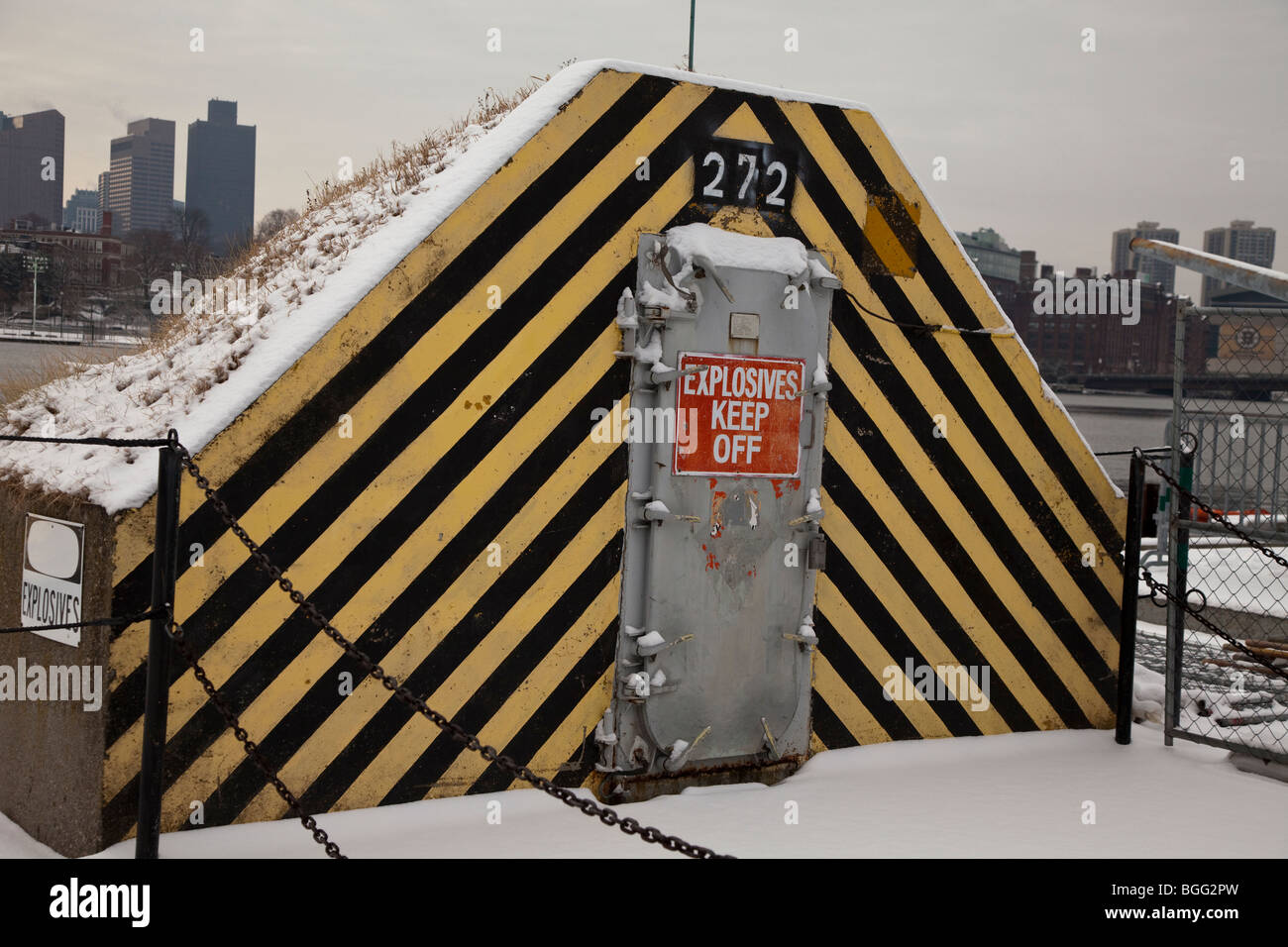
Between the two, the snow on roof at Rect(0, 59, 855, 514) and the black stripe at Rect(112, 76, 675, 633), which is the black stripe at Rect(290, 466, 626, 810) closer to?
the black stripe at Rect(112, 76, 675, 633)

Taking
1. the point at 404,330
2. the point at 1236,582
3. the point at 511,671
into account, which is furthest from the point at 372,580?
the point at 1236,582

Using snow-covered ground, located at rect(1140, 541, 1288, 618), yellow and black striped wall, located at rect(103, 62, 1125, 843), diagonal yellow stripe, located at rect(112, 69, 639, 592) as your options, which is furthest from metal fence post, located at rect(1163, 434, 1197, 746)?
snow-covered ground, located at rect(1140, 541, 1288, 618)

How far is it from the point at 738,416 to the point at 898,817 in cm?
156

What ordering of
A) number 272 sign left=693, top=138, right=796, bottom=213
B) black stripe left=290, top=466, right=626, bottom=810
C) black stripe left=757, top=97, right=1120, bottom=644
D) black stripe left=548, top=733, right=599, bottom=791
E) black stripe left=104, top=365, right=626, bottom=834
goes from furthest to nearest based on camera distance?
black stripe left=757, top=97, right=1120, bottom=644 < number 272 sign left=693, top=138, right=796, bottom=213 < black stripe left=548, top=733, right=599, bottom=791 < black stripe left=290, top=466, right=626, bottom=810 < black stripe left=104, top=365, right=626, bottom=834

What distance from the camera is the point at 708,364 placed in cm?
417

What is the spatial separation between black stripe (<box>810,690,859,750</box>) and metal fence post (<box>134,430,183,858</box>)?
2.49m

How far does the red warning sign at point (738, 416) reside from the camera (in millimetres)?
4168

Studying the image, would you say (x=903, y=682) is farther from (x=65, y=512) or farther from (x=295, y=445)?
(x=65, y=512)

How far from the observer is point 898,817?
4.06 m

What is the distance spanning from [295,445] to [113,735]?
0.99 m

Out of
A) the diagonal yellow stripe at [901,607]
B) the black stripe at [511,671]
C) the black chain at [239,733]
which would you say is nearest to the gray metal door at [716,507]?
the black stripe at [511,671]

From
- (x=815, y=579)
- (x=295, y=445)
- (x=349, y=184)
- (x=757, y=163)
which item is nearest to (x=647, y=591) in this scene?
(x=815, y=579)

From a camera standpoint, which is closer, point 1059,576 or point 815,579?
point 815,579

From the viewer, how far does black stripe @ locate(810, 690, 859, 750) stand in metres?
4.62
